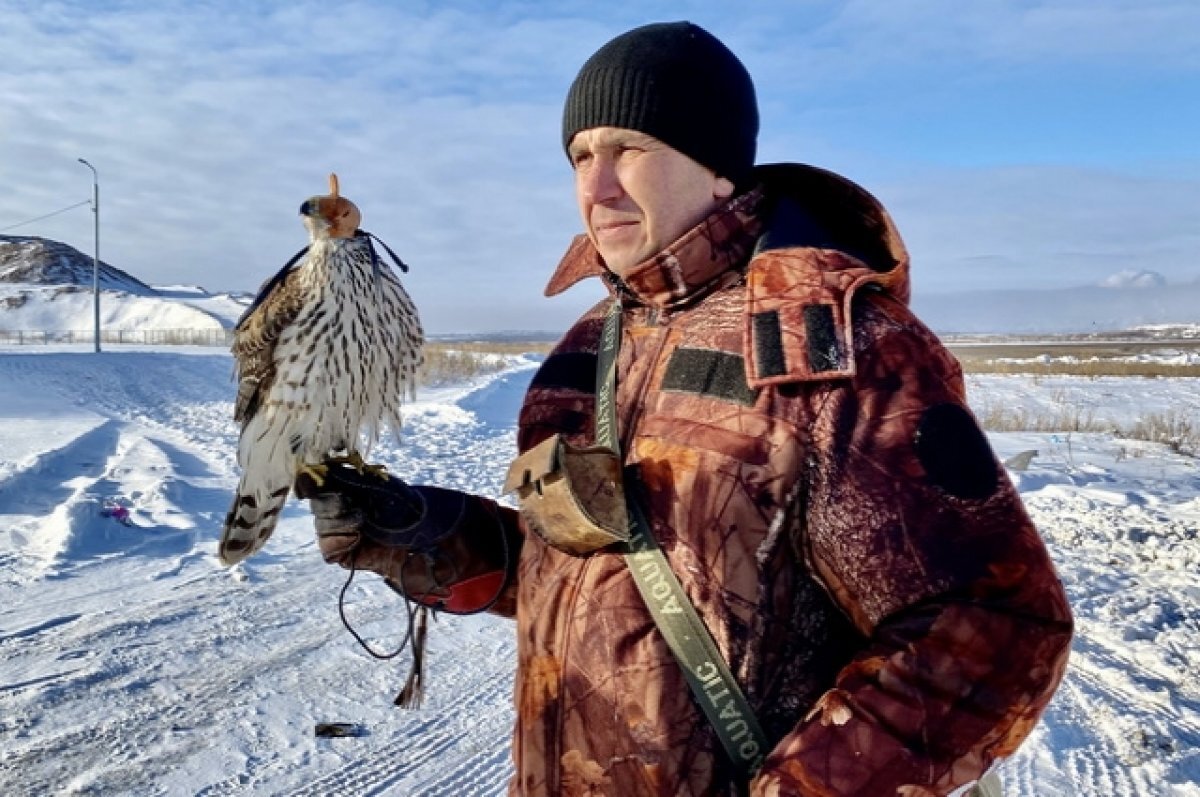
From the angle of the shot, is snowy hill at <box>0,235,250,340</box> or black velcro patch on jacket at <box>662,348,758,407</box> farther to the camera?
snowy hill at <box>0,235,250,340</box>

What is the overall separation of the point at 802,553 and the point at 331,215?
7.12 ft

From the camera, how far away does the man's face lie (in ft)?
4.97

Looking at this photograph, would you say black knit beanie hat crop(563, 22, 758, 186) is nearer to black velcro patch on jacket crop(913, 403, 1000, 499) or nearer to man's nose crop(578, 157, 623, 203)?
man's nose crop(578, 157, 623, 203)

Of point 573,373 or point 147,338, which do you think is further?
point 147,338

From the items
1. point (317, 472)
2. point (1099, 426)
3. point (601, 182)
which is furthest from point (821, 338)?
point (1099, 426)

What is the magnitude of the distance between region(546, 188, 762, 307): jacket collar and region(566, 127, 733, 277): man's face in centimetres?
4

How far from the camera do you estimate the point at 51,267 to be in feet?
204

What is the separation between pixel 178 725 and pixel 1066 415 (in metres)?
15.7

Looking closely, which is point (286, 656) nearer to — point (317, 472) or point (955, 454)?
point (317, 472)

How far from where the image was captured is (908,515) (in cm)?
114

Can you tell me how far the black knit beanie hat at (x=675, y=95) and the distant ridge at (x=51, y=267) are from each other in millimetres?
65219

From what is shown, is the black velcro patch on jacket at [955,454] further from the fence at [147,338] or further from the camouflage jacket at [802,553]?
the fence at [147,338]

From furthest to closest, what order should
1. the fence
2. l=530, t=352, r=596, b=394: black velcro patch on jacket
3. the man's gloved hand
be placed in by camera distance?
the fence, the man's gloved hand, l=530, t=352, r=596, b=394: black velcro patch on jacket

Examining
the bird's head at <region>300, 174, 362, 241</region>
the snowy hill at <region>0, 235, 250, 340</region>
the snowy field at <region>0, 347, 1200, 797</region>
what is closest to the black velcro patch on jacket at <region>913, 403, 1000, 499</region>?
the bird's head at <region>300, 174, 362, 241</region>
